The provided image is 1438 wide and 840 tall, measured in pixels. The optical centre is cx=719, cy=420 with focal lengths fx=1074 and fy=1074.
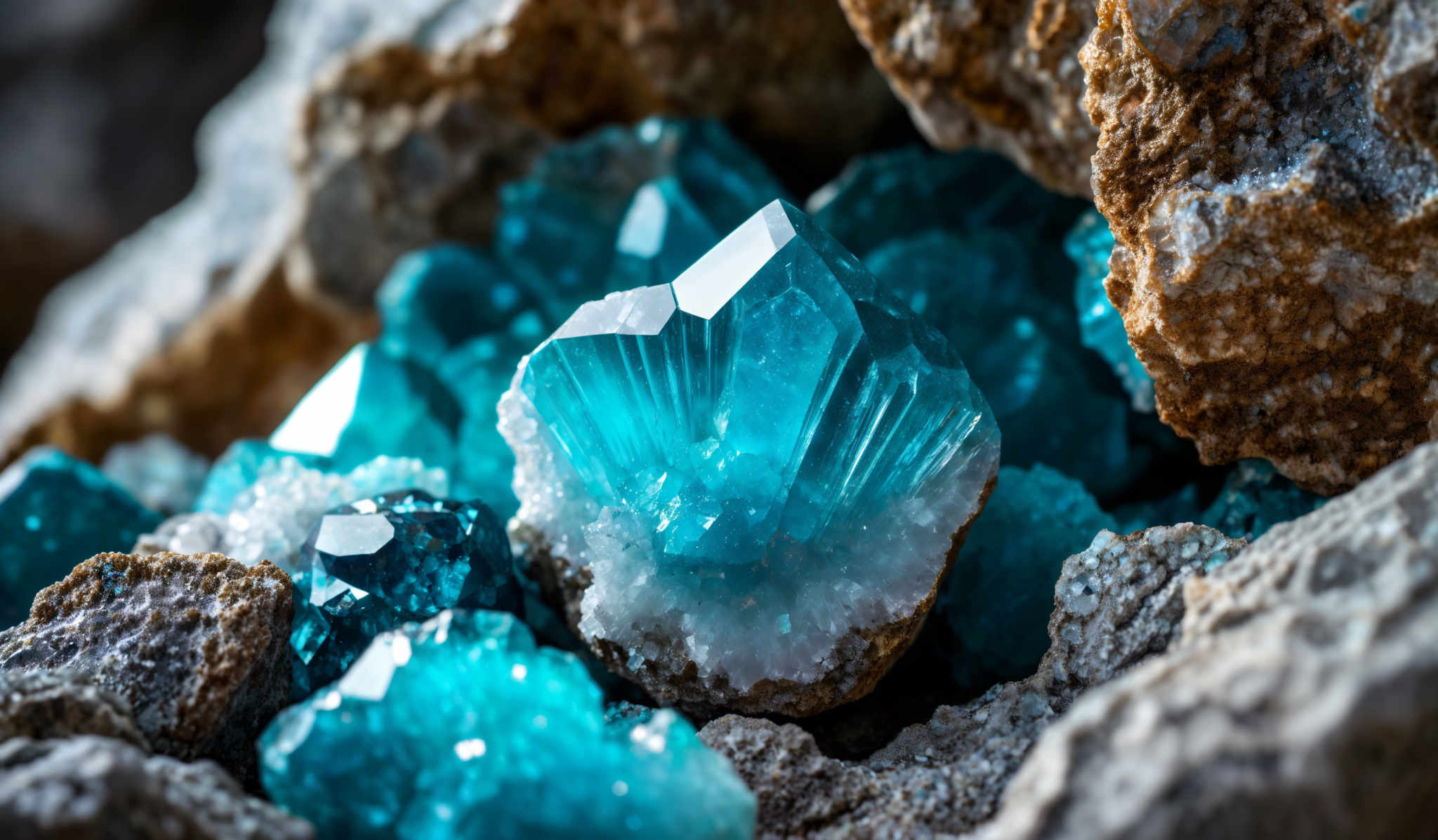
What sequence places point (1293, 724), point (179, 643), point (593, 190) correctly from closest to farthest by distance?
point (1293, 724)
point (179, 643)
point (593, 190)

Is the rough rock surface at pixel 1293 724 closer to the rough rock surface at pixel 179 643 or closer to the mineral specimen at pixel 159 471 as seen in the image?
the rough rock surface at pixel 179 643

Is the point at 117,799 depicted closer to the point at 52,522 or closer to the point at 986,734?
the point at 986,734

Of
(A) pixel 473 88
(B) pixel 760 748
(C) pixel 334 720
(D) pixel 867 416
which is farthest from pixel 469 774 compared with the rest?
(A) pixel 473 88

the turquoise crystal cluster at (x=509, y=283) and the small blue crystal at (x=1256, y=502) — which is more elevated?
the turquoise crystal cluster at (x=509, y=283)

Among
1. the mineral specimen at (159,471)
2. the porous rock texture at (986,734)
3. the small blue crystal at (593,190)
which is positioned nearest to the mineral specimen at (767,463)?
the porous rock texture at (986,734)

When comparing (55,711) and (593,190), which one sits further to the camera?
(593,190)

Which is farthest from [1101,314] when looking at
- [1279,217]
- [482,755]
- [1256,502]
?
[482,755]

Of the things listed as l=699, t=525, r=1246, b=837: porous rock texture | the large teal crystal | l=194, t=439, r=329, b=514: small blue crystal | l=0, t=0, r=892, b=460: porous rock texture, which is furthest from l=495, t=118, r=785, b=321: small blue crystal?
l=699, t=525, r=1246, b=837: porous rock texture

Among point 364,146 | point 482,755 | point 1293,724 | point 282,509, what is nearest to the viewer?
point 1293,724
